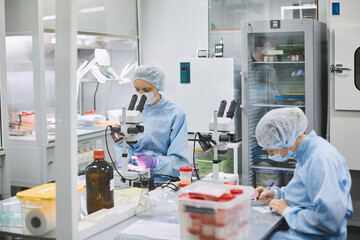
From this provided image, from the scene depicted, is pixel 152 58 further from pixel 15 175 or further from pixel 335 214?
pixel 335 214

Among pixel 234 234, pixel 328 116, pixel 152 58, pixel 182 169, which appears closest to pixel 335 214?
pixel 234 234

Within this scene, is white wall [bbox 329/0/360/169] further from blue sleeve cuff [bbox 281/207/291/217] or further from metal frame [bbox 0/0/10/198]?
metal frame [bbox 0/0/10/198]

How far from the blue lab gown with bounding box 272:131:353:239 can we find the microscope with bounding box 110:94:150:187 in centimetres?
92

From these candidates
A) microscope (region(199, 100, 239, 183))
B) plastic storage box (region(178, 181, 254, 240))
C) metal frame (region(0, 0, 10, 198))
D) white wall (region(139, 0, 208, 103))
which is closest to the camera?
plastic storage box (region(178, 181, 254, 240))

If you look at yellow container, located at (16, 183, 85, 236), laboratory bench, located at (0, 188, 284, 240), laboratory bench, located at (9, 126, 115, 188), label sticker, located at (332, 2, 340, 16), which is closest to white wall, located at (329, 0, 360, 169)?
label sticker, located at (332, 2, 340, 16)

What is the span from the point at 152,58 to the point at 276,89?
1604 mm

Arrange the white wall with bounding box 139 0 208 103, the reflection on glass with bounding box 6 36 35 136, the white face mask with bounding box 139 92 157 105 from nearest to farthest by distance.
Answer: the white face mask with bounding box 139 92 157 105, the reflection on glass with bounding box 6 36 35 136, the white wall with bounding box 139 0 208 103

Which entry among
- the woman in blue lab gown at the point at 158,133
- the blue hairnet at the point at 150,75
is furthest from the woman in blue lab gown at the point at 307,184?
the blue hairnet at the point at 150,75

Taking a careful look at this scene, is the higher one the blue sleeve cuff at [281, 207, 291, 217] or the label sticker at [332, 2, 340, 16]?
the label sticker at [332, 2, 340, 16]

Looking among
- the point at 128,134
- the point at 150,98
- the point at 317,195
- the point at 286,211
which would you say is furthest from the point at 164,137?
the point at 317,195

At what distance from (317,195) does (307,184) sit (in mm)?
110

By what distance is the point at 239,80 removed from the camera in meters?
4.82

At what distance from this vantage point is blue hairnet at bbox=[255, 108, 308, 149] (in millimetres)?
2326

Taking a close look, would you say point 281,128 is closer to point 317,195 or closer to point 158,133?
point 317,195
